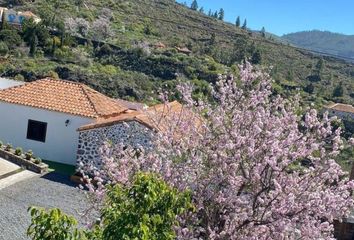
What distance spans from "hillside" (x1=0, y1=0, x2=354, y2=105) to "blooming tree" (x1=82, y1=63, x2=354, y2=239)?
28.4 metres

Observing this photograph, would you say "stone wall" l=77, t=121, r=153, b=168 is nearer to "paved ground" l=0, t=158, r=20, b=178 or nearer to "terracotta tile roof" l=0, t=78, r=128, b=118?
"terracotta tile roof" l=0, t=78, r=128, b=118

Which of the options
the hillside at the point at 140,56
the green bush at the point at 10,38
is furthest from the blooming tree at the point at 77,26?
the green bush at the point at 10,38

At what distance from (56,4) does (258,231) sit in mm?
87587

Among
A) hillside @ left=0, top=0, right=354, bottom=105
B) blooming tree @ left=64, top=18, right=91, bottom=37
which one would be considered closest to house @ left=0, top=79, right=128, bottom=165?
hillside @ left=0, top=0, right=354, bottom=105

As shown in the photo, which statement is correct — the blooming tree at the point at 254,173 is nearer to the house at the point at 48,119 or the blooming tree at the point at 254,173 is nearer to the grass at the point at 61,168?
the grass at the point at 61,168

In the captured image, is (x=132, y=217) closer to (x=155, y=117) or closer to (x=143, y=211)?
(x=143, y=211)

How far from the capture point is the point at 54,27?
70688mm

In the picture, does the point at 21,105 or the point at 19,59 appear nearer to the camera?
the point at 21,105

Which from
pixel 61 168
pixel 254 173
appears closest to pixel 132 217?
pixel 254 173

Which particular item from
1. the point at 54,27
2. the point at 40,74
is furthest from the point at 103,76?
the point at 54,27

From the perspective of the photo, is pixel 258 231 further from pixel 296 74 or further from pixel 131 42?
pixel 296 74

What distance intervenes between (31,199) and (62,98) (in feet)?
24.3

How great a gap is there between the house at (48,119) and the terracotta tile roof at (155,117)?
0.97 m

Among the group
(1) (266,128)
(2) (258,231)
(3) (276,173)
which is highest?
(1) (266,128)
